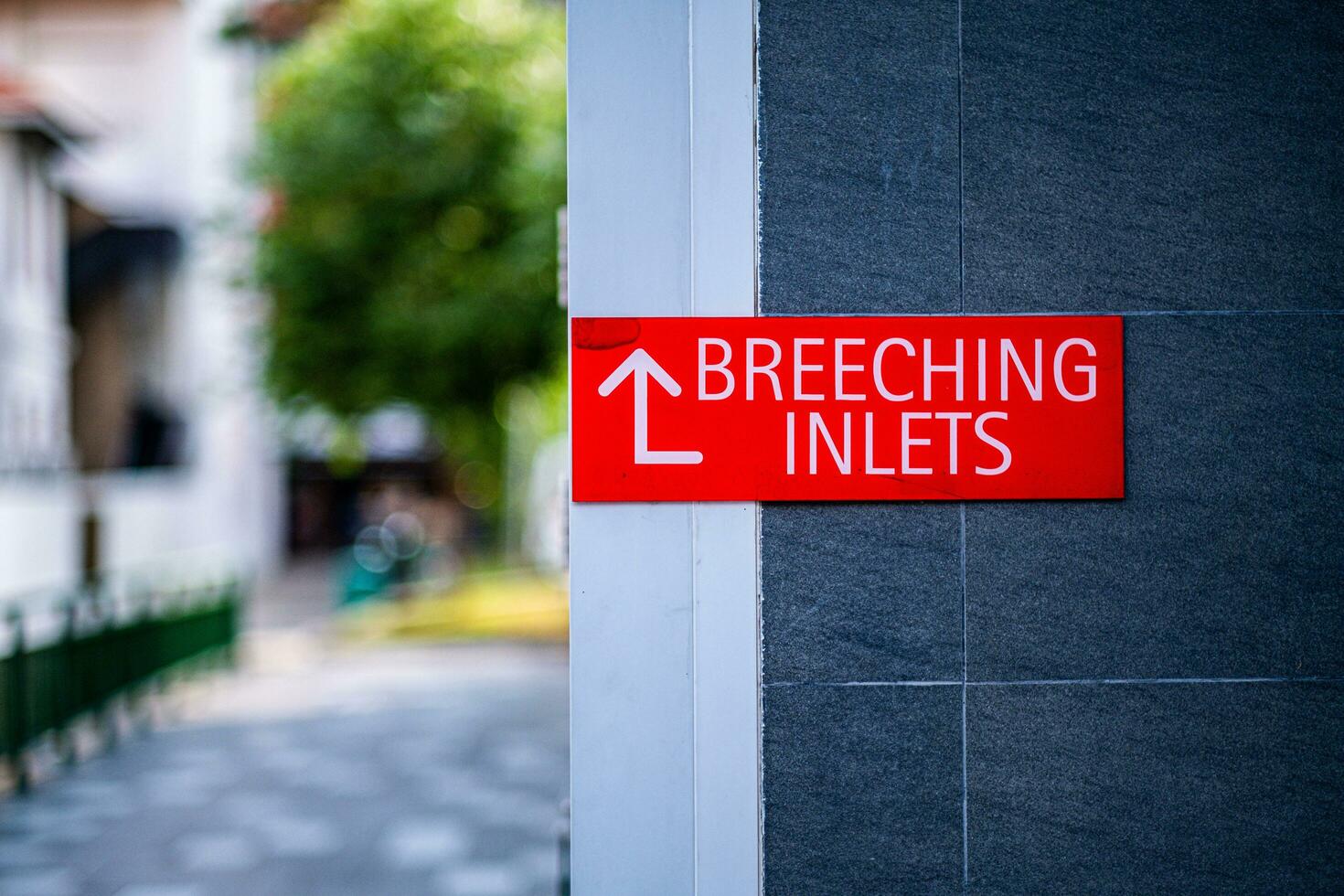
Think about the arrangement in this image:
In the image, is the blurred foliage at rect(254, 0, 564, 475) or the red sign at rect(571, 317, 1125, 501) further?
the blurred foliage at rect(254, 0, 564, 475)

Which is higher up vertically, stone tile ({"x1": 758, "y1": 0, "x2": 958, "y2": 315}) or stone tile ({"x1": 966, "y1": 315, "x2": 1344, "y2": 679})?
stone tile ({"x1": 758, "y1": 0, "x2": 958, "y2": 315})

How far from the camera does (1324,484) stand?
12.1 ft

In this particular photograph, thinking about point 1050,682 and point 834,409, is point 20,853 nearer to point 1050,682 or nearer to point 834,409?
point 834,409

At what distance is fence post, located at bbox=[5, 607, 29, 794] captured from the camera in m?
7.62

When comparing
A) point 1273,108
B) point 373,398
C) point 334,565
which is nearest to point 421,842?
point 1273,108

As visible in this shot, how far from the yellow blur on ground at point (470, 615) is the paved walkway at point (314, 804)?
3.77m

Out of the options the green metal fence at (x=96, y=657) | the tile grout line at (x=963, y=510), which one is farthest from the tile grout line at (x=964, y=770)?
the green metal fence at (x=96, y=657)

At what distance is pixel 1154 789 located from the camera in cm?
363

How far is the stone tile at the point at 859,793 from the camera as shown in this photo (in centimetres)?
359

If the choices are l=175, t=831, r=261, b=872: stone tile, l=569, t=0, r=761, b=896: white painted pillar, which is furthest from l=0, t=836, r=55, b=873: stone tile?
→ l=569, t=0, r=761, b=896: white painted pillar

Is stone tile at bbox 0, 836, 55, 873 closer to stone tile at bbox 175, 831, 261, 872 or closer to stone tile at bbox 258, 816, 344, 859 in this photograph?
stone tile at bbox 175, 831, 261, 872

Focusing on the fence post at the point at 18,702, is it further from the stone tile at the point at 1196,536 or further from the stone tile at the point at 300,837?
the stone tile at the point at 1196,536

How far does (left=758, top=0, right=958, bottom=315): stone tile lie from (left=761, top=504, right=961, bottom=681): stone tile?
27.0 inches

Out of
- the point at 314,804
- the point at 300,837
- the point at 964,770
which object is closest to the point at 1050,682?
the point at 964,770
